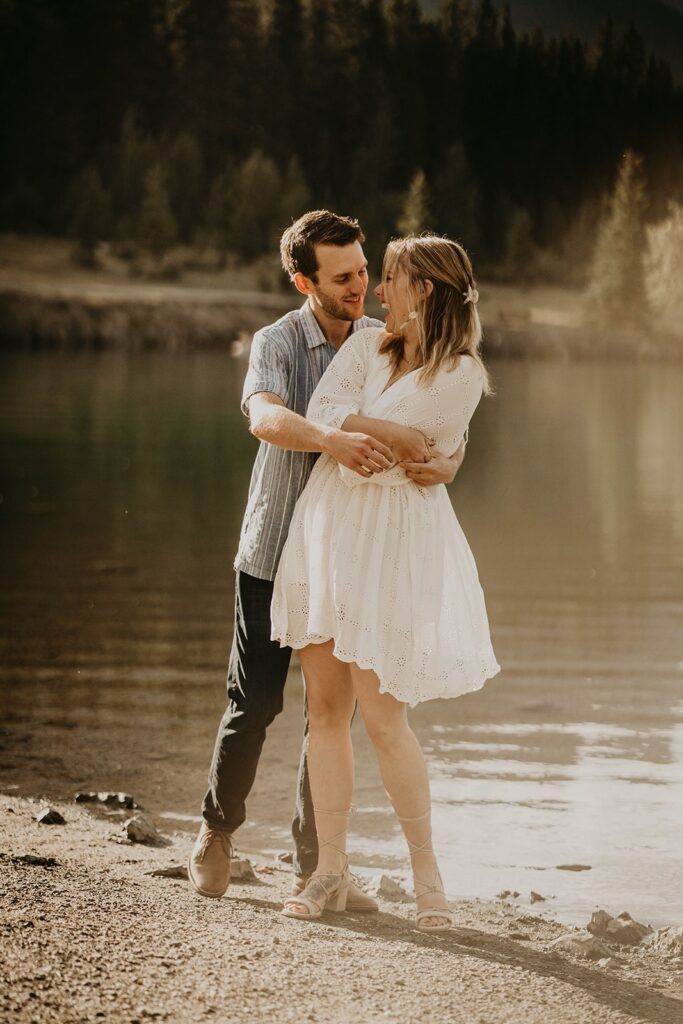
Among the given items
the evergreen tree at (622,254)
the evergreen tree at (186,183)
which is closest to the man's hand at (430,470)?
the evergreen tree at (622,254)

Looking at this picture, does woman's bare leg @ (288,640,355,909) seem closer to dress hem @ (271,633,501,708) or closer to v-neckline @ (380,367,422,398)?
dress hem @ (271,633,501,708)

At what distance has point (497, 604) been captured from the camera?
954 centimetres

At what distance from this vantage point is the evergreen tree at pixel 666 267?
52.8m

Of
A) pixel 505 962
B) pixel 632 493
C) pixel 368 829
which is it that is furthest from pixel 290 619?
pixel 632 493

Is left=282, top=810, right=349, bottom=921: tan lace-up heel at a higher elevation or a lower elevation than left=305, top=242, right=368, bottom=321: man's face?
lower

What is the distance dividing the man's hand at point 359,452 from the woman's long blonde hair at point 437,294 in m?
0.22

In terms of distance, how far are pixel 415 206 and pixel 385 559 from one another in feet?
179

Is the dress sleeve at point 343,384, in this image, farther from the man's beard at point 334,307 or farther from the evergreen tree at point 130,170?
the evergreen tree at point 130,170

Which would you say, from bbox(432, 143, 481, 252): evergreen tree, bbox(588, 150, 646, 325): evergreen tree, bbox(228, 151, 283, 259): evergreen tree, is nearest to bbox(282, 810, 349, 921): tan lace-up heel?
bbox(588, 150, 646, 325): evergreen tree

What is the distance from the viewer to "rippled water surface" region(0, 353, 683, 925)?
462 centimetres

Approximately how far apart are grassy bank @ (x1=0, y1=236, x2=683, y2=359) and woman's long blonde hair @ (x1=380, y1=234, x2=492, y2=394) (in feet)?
153

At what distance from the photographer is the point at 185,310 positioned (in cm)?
5212

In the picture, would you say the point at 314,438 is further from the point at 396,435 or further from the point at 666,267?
the point at 666,267

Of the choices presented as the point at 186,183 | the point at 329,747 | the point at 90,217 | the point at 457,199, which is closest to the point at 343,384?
the point at 329,747
